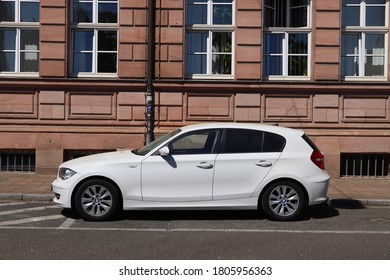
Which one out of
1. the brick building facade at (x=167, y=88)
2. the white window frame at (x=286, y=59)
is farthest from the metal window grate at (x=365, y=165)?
the white window frame at (x=286, y=59)

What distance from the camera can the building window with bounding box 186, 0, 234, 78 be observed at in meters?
13.9

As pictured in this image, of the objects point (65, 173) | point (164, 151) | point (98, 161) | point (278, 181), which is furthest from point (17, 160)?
point (278, 181)

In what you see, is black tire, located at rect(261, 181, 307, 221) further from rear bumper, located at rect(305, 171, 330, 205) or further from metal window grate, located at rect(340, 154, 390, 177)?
metal window grate, located at rect(340, 154, 390, 177)

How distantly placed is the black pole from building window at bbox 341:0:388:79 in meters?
5.13

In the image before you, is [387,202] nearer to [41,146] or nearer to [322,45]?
[322,45]

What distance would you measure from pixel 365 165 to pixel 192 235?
793cm

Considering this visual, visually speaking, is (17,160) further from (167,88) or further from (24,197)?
(167,88)

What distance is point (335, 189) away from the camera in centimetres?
1135

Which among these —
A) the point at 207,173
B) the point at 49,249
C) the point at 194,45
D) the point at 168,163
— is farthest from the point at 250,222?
the point at 194,45

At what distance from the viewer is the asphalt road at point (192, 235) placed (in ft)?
20.1

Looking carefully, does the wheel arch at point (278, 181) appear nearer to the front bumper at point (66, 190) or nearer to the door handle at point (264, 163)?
the door handle at point (264, 163)

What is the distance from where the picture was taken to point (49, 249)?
6289mm

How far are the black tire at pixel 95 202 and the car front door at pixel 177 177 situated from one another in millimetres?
540

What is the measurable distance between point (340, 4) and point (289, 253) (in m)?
9.24
